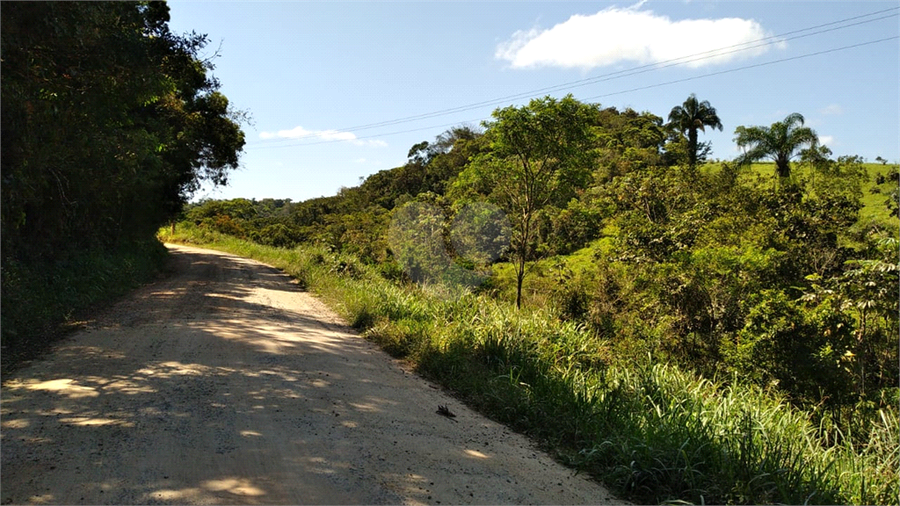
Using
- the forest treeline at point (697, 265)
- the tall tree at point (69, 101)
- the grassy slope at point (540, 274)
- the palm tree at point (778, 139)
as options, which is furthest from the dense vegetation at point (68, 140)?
the palm tree at point (778, 139)

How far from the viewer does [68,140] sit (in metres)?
6.63

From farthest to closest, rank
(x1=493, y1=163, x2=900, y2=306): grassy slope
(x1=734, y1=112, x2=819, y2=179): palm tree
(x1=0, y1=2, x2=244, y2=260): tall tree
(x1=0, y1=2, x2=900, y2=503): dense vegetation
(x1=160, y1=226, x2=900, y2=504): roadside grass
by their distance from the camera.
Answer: (x1=734, y1=112, x2=819, y2=179): palm tree → (x1=493, y1=163, x2=900, y2=306): grassy slope → (x1=0, y1=2, x2=244, y2=260): tall tree → (x1=0, y1=2, x2=900, y2=503): dense vegetation → (x1=160, y1=226, x2=900, y2=504): roadside grass

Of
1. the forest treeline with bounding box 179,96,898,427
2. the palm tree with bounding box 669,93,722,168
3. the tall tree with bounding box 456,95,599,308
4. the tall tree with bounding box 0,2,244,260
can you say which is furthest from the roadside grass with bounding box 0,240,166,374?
the palm tree with bounding box 669,93,722,168

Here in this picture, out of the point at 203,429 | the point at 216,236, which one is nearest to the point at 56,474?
the point at 203,429

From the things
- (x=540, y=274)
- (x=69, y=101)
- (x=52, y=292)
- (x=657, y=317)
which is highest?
(x=69, y=101)

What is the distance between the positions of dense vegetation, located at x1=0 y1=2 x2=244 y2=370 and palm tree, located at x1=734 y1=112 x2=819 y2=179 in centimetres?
2800

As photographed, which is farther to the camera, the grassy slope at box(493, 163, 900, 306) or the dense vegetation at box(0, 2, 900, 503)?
the grassy slope at box(493, 163, 900, 306)

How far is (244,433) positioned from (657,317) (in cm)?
998

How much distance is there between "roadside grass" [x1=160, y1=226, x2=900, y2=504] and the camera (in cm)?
405

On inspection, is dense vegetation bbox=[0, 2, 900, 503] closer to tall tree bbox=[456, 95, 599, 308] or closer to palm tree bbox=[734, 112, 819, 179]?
tall tree bbox=[456, 95, 599, 308]

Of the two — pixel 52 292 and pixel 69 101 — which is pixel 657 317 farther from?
pixel 52 292

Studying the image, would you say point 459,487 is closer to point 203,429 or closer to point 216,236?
point 203,429

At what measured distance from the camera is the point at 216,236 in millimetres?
34875

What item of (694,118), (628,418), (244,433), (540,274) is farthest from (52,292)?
(694,118)
